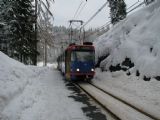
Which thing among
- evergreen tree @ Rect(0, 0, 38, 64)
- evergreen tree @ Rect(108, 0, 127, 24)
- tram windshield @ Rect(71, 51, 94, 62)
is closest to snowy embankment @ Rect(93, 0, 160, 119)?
tram windshield @ Rect(71, 51, 94, 62)

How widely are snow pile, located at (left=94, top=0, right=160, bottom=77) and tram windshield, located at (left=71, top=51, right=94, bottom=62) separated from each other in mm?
2432

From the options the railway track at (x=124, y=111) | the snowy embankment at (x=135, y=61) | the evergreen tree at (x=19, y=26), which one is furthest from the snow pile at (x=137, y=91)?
the evergreen tree at (x=19, y=26)

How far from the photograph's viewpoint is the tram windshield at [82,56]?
23.2 m

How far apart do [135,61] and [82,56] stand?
15.3 ft

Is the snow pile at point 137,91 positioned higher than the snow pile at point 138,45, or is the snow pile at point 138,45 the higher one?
the snow pile at point 138,45

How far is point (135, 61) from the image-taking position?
2078cm

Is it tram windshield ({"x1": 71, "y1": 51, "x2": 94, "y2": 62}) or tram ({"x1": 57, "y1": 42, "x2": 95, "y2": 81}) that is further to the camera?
tram windshield ({"x1": 71, "y1": 51, "x2": 94, "y2": 62})

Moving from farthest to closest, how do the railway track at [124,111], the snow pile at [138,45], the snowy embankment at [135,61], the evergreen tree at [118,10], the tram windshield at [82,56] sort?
the evergreen tree at [118,10] < the tram windshield at [82,56] < the snow pile at [138,45] < the snowy embankment at [135,61] < the railway track at [124,111]

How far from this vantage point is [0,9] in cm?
3378

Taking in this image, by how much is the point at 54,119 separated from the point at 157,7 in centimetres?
1772

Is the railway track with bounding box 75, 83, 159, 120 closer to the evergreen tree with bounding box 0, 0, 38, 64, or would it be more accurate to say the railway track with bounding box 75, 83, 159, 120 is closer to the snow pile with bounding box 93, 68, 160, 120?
the snow pile with bounding box 93, 68, 160, 120

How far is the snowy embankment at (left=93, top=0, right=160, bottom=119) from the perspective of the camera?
14977 mm

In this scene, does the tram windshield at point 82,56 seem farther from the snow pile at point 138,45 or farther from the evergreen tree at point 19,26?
the evergreen tree at point 19,26

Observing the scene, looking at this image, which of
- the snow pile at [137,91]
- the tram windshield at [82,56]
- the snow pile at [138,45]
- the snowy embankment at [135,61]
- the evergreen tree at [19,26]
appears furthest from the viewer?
the evergreen tree at [19,26]
